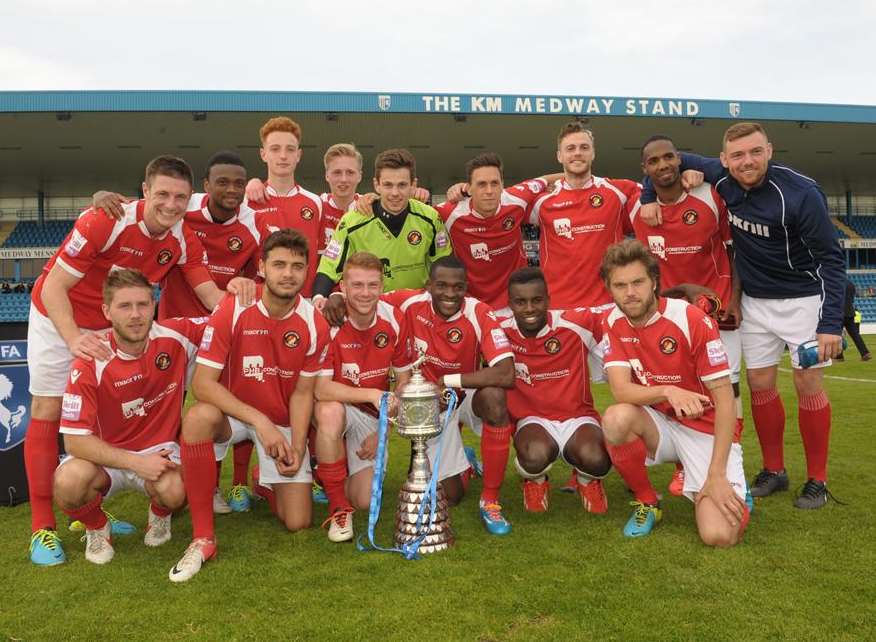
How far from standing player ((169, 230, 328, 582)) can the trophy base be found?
591mm

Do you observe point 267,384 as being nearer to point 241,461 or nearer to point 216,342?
point 216,342

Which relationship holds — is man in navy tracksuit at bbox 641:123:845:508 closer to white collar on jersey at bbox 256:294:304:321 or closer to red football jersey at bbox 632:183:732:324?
red football jersey at bbox 632:183:732:324

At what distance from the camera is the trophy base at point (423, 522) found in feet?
9.85

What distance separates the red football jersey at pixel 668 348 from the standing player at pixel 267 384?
1.52m

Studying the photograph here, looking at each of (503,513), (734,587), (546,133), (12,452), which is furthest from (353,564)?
(546,133)

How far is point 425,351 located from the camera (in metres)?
3.79

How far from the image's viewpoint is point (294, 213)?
4664 millimetres

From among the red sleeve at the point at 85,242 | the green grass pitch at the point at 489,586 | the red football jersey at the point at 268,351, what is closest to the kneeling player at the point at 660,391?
the green grass pitch at the point at 489,586

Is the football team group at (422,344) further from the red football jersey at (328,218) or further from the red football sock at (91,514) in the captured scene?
the red football jersey at (328,218)

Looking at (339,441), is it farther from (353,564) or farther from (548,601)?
(548,601)

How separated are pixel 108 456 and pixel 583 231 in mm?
3028

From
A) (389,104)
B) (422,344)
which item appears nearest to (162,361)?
(422,344)

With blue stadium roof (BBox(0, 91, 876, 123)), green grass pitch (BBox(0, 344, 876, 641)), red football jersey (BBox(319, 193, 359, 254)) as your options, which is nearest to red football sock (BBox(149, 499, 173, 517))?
green grass pitch (BBox(0, 344, 876, 641))

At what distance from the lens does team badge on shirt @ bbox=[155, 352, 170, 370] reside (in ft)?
10.7
